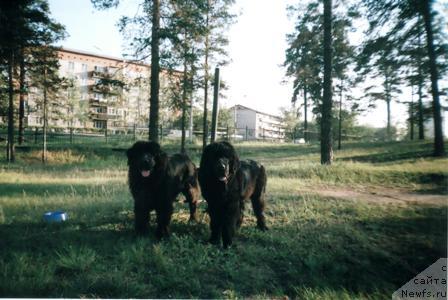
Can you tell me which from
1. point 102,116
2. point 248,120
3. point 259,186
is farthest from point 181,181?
point 248,120

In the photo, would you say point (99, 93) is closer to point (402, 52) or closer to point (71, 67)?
point (71, 67)

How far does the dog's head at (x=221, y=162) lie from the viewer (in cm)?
333

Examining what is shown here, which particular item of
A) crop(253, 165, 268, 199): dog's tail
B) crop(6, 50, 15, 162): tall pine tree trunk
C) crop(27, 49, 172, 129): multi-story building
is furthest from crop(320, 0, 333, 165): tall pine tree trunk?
crop(6, 50, 15, 162): tall pine tree trunk

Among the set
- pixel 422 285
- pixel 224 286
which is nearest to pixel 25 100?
pixel 224 286

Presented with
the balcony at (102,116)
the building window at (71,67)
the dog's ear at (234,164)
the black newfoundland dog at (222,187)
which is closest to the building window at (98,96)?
A: the balcony at (102,116)

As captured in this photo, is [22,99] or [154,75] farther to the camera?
[154,75]

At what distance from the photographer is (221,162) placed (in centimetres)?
334

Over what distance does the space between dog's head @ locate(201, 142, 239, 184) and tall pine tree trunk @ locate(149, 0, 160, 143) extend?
284cm

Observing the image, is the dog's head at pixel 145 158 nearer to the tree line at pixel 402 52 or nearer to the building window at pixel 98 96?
the building window at pixel 98 96

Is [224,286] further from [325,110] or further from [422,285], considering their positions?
[325,110]

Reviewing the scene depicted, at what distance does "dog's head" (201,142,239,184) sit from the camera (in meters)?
3.33

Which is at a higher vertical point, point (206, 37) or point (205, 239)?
point (206, 37)

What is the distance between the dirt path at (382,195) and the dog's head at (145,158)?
10.7 ft

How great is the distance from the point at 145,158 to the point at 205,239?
1.27 metres
